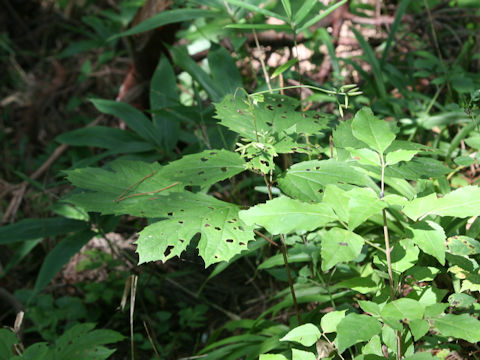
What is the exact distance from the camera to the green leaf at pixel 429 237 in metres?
0.87

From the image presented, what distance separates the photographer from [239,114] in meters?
1.18

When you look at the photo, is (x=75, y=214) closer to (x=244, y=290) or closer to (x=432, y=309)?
(x=244, y=290)

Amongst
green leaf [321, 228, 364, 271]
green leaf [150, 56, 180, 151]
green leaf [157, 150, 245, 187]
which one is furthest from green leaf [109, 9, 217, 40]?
green leaf [321, 228, 364, 271]

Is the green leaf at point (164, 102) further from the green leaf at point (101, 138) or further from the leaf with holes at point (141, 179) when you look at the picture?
the leaf with holes at point (141, 179)

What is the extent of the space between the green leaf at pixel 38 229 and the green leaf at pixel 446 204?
1.35 m

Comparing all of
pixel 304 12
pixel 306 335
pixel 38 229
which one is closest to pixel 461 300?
pixel 306 335

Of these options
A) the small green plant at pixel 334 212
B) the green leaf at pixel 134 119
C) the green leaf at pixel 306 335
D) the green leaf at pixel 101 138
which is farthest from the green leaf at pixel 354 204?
the green leaf at pixel 101 138

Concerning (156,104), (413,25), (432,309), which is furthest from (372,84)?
(432,309)

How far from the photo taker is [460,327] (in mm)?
846

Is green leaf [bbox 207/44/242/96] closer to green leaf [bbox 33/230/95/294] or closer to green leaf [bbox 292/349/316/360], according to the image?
green leaf [bbox 33/230/95/294]

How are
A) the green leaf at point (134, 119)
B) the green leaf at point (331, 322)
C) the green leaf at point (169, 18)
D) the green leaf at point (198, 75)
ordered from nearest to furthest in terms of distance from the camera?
the green leaf at point (331, 322) → the green leaf at point (169, 18) → the green leaf at point (198, 75) → the green leaf at point (134, 119)

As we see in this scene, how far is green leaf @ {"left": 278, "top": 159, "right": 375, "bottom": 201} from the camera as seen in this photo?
1.02 m

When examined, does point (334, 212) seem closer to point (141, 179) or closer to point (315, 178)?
point (315, 178)

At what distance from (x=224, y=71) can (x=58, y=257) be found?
103 centimetres
